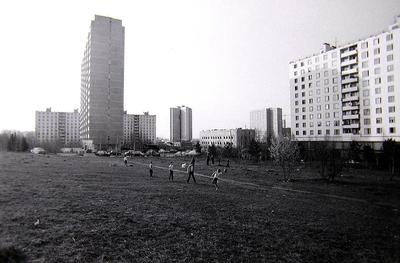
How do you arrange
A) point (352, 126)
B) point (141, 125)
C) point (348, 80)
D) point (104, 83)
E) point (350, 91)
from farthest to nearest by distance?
point (141, 125)
point (104, 83)
point (350, 91)
point (348, 80)
point (352, 126)

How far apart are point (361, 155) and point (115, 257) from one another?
53.1 meters

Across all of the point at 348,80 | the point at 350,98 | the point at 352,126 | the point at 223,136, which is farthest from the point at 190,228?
the point at 223,136

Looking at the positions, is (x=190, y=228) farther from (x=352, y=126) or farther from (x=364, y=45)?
(x=364, y=45)

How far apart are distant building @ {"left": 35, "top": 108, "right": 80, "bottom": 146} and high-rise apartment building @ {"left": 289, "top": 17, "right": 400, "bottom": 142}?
137 metres

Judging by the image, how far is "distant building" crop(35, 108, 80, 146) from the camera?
543 feet

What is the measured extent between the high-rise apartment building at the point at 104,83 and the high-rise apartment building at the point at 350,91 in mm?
84377

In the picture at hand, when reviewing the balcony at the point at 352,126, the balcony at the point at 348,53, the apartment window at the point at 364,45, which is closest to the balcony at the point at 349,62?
the balcony at the point at 348,53

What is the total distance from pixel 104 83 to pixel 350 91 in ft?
343

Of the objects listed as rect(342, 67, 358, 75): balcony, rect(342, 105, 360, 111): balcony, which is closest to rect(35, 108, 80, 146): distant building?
rect(342, 105, 360, 111): balcony

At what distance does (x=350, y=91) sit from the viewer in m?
68.2

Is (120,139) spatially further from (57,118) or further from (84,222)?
(84,222)

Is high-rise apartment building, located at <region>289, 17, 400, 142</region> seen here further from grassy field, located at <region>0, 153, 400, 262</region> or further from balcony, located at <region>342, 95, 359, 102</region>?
grassy field, located at <region>0, 153, 400, 262</region>

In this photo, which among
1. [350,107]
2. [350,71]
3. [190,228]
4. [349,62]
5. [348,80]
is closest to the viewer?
[190,228]

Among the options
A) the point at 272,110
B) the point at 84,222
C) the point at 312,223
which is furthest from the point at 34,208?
the point at 272,110
